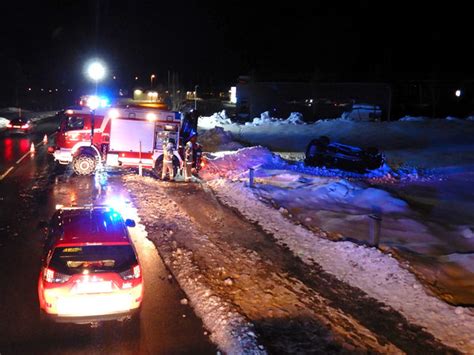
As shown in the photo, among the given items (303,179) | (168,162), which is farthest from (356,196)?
(168,162)

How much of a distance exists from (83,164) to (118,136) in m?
1.78

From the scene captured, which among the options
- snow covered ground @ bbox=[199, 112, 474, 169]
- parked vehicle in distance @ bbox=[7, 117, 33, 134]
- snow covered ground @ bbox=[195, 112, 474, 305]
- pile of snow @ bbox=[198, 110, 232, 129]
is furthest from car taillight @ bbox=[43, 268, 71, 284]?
pile of snow @ bbox=[198, 110, 232, 129]

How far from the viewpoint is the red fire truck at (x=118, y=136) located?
21.1 m

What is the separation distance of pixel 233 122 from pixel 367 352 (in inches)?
1656

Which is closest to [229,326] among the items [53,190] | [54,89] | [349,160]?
[53,190]

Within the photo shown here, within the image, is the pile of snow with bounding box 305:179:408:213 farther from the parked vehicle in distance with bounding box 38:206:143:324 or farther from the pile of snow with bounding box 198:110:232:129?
the pile of snow with bounding box 198:110:232:129

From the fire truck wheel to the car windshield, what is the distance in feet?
46.8

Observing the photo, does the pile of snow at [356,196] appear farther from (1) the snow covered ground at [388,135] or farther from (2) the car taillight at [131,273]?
(1) the snow covered ground at [388,135]

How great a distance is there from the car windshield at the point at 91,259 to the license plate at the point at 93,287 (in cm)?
17

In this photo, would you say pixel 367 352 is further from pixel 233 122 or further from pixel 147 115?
pixel 233 122

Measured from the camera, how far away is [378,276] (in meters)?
10.2

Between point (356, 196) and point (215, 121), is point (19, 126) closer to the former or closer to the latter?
point (215, 121)

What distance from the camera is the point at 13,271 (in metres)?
Result: 10.2

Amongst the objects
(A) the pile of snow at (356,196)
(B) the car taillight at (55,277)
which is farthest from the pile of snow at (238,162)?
(B) the car taillight at (55,277)
